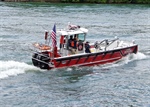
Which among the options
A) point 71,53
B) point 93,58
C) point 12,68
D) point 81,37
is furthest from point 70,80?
point 81,37

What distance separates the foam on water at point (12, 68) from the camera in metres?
29.5

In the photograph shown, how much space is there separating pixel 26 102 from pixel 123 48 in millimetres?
12982

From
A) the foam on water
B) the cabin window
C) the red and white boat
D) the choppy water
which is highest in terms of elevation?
the cabin window

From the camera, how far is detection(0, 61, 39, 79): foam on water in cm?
2950

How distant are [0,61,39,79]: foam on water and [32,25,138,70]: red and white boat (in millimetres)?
850

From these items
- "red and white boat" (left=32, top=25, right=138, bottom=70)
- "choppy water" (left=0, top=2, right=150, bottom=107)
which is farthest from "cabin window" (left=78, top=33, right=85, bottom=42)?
"choppy water" (left=0, top=2, right=150, bottom=107)

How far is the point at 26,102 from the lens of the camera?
24.6 meters

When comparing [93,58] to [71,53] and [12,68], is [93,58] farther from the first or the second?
[12,68]

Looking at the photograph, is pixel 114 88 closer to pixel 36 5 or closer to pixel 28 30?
pixel 28 30

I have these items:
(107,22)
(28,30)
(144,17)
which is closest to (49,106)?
(28,30)

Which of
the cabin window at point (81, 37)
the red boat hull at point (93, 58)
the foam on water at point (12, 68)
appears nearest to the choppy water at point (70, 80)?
the foam on water at point (12, 68)

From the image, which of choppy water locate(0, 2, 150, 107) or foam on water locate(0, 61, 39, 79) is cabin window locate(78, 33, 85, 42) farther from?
foam on water locate(0, 61, 39, 79)

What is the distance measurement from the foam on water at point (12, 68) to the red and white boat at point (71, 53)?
0.85 m

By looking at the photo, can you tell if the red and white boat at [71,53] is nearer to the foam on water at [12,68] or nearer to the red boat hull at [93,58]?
the red boat hull at [93,58]
